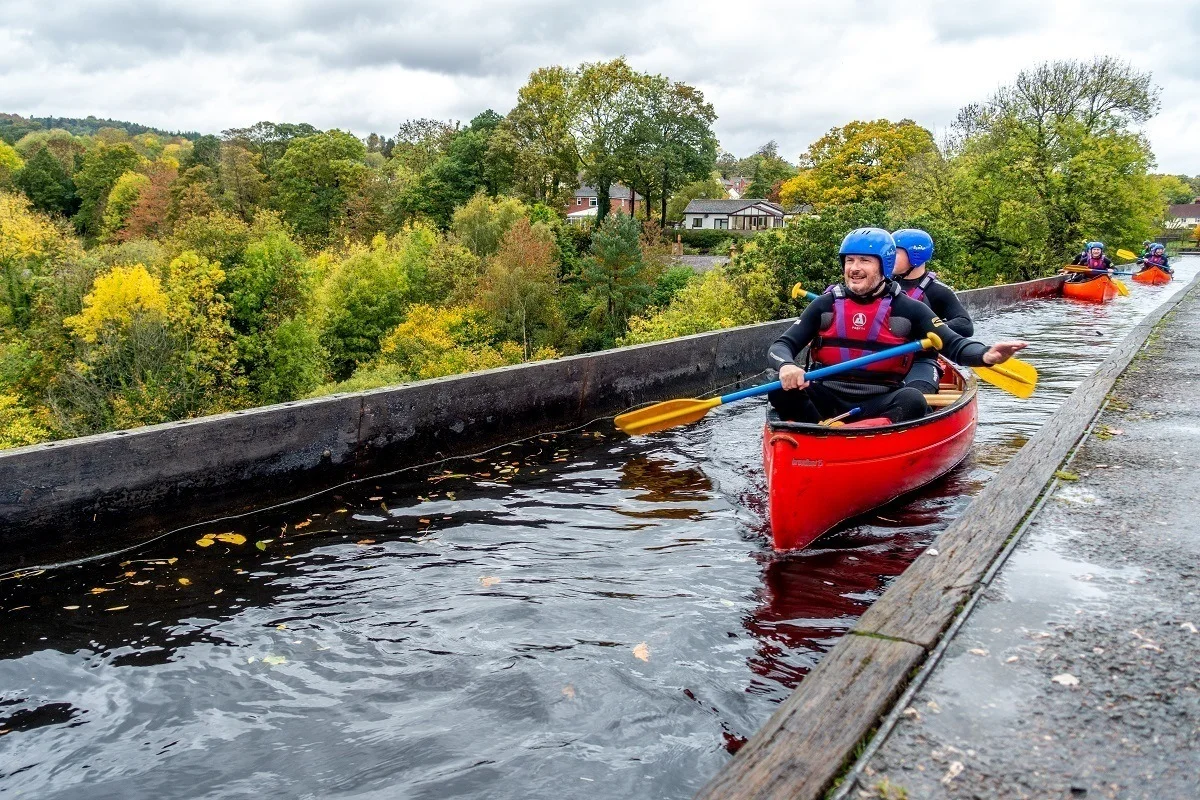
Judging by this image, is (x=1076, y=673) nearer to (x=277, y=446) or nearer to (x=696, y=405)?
(x=696, y=405)

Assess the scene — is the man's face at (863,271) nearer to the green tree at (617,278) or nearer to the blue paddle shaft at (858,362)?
the blue paddle shaft at (858,362)

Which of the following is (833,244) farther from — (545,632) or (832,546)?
(545,632)

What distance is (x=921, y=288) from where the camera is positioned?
9.55 meters

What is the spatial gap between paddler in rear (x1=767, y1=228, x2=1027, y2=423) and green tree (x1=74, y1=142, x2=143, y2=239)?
10113cm

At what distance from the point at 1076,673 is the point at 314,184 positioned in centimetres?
8325

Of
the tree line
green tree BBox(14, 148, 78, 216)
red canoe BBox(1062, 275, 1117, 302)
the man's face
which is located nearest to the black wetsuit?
the man's face

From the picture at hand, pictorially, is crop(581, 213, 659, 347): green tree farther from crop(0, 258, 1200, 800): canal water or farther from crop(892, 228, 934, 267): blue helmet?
crop(0, 258, 1200, 800): canal water

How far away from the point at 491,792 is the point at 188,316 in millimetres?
38292

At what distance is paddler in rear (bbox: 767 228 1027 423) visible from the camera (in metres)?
7.10

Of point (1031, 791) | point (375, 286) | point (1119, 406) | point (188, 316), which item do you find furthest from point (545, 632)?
point (375, 286)

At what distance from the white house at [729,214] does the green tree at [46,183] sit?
69.7 metres

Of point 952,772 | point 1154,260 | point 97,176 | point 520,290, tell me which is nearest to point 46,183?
point 97,176

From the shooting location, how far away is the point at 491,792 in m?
3.71

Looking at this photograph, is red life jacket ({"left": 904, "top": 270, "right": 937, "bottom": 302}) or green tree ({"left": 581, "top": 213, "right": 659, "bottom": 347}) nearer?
red life jacket ({"left": 904, "top": 270, "right": 937, "bottom": 302})
